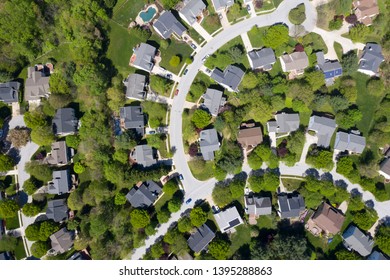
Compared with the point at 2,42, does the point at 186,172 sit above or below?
below

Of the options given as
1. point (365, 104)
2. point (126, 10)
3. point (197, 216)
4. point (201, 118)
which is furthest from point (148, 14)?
point (365, 104)

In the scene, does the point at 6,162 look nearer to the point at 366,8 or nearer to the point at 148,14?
the point at 148,14

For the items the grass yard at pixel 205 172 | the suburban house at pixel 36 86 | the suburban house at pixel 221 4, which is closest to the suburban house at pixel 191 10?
the suburban house at pixel 221 4

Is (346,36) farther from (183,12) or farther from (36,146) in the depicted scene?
(36,146)

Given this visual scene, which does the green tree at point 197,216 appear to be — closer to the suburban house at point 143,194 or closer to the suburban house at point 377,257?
the suburban house at point 143,194

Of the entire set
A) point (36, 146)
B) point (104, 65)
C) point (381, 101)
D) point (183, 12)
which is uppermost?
point (183, 12)

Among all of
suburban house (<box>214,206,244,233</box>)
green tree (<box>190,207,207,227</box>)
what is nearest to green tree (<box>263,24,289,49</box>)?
suburban house (<box>214,206,244,233</box>)
